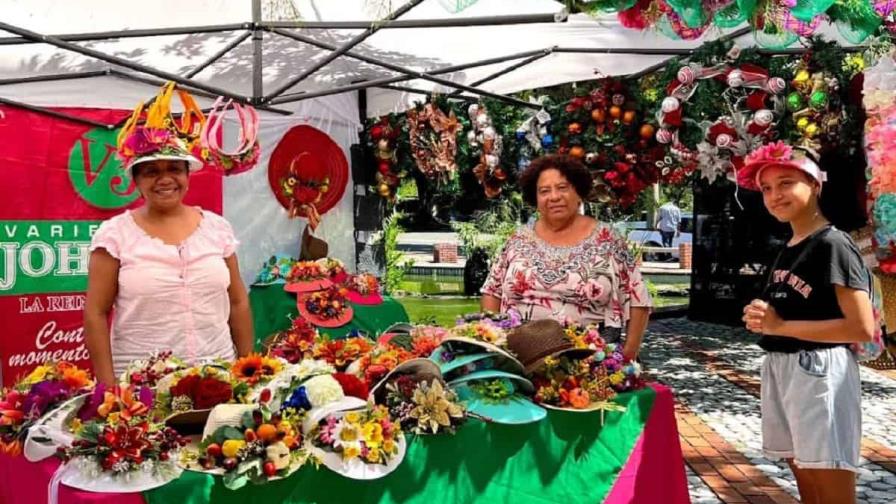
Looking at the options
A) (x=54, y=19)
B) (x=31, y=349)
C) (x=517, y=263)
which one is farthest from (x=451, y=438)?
(x=31, y=349)

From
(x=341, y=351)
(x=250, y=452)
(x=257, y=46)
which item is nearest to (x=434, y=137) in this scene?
(x=257, y=46)

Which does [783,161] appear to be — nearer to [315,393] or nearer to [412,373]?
[412,373]

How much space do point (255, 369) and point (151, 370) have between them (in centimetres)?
29

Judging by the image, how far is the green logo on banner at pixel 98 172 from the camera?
514cm

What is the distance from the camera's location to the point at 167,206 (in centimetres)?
266

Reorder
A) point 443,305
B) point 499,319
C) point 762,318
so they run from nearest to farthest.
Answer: point 762,318 < point 499,319 < point 443,305

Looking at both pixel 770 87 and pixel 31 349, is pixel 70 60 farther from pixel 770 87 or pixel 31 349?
pixel 770 87

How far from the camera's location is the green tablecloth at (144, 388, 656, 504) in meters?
1.92

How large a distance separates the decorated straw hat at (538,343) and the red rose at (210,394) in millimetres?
923

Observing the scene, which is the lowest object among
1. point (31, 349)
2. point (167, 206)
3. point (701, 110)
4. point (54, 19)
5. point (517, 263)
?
point (31, 349)

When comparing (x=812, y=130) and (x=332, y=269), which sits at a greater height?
(x=812, y=130)

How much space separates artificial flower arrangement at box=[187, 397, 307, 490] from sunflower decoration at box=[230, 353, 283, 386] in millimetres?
236

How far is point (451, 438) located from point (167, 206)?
3.89ft

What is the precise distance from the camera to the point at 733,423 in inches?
215
